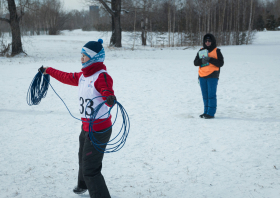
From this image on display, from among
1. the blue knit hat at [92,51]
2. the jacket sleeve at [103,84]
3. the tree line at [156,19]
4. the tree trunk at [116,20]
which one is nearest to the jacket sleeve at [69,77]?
the blue knit hat at [92,51]

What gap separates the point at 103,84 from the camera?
8.23ft

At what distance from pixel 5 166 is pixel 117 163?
5.61ft

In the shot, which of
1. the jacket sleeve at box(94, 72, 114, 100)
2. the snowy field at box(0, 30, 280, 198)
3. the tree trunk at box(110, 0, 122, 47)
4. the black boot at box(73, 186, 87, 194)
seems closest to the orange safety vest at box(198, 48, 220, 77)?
the snowy field at box(0, 30, 280, 198)

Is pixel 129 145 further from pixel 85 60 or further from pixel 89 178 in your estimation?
pixel 85 60

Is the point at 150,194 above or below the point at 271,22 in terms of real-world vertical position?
below

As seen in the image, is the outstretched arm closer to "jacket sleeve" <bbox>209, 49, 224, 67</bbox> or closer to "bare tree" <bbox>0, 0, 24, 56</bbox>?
"jacket sleeve" <bbox>209, 49, 224, 67</bbox>

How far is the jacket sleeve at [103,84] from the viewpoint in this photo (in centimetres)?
245

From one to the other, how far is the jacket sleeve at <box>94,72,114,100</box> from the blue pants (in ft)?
12.3

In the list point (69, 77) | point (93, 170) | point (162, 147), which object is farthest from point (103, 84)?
point (162, 147)

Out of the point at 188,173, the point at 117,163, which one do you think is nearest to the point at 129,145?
the point at 117,163

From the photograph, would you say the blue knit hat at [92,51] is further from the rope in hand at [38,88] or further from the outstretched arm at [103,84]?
the rope in hand at [38,88]

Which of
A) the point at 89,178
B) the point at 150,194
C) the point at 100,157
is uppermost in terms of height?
the point at 100,157

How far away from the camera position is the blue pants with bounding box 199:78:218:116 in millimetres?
5750

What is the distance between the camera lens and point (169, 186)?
326 cm
